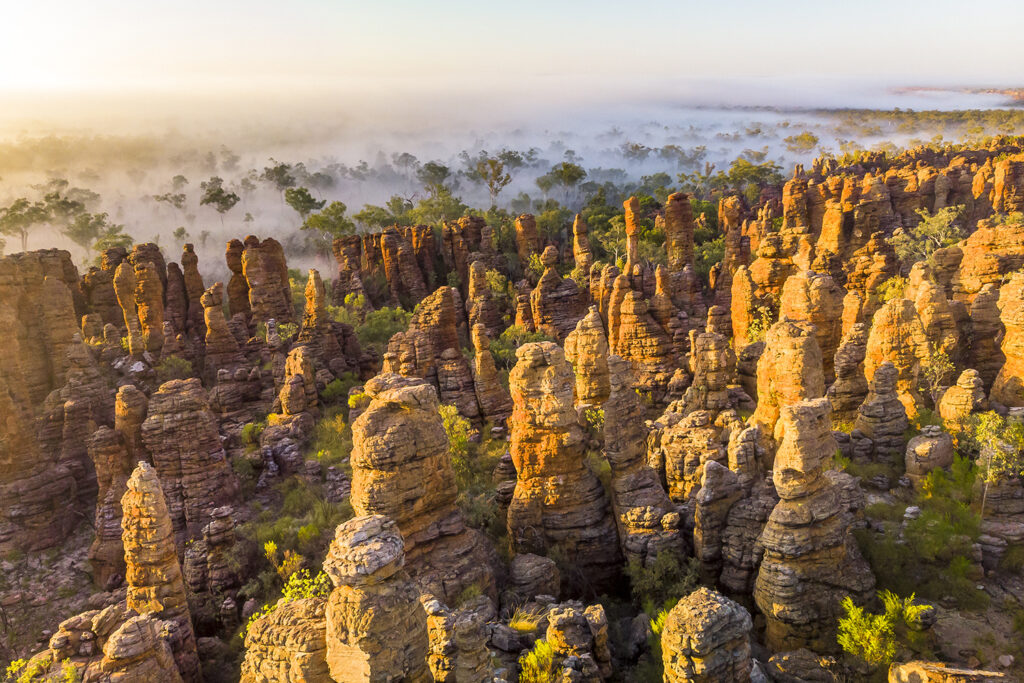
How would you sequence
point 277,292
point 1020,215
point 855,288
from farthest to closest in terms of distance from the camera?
point 277,292, point 1020,215, point 855,288

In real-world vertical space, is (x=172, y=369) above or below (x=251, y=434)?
above

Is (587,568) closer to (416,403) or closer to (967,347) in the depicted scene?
(416,403)

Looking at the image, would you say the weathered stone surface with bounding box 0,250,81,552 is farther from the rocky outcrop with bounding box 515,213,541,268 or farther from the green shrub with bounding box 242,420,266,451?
the rocky outcrop with bounding box 515,213,541,268

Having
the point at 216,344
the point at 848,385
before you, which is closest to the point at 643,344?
the point at 848,385

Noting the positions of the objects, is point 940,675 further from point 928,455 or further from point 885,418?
point 885,418

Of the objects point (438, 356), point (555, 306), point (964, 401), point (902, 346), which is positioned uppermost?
point (902, 346)

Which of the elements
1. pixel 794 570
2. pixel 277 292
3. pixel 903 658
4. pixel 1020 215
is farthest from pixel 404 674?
pixel 1020 215

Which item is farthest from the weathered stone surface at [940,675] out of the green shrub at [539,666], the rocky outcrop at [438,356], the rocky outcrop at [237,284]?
the rocky outcrop at [237,284]
